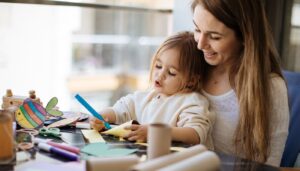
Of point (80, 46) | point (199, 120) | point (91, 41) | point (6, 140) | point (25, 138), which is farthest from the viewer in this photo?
point (80, 46)

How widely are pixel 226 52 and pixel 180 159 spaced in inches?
21.9

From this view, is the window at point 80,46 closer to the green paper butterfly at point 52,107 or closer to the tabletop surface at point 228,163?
the green paper butterfly at point 52,107

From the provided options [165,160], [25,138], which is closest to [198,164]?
[165,160]

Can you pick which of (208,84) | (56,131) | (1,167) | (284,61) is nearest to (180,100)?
(208,84)

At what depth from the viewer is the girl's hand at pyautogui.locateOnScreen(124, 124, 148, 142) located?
976mm

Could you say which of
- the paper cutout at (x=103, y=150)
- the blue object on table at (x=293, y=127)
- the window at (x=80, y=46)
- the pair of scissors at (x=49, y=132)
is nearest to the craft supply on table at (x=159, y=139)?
the paper cutout at (x=103, y=150)

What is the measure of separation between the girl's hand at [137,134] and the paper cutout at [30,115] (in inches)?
10.8

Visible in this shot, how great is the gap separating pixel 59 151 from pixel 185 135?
0.35 m

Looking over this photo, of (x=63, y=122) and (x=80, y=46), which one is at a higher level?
(x=80, y=46)

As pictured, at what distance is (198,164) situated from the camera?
2.24 feet

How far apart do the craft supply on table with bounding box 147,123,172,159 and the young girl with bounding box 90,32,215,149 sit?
0.85 feet

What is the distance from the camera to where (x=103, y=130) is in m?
1.06

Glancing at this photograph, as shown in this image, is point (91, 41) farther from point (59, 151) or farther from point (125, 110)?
point (59, 151)

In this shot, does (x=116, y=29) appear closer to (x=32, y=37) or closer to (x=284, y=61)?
(x=32, y=37)
